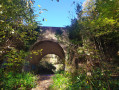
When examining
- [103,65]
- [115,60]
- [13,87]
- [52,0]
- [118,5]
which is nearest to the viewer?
[52,0]

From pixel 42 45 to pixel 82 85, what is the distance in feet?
21.7

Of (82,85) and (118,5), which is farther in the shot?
(82,85)

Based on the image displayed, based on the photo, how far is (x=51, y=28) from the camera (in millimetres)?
8906

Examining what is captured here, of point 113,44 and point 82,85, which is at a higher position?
point 113,44

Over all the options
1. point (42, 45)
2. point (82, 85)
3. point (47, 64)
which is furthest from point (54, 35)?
point (47, 64)

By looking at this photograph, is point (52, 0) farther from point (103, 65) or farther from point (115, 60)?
point (115, 60)

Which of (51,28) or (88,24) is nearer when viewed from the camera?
(88,24)

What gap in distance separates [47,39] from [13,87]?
Answer: 4.91 meters

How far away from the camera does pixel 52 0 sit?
109 inches

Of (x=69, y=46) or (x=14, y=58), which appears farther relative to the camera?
(x=69, y=46)

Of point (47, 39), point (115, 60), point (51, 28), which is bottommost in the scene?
point (115, 60)

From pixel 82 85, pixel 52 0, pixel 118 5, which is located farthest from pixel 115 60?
pixel 52 0

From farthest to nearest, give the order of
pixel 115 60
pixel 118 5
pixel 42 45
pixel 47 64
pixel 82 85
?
pixel 47 64, pixel 42 45, pixel 115 60, pixel 82 85, pixel 118 5

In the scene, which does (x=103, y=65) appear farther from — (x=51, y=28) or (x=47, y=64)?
(x=47, y=64)
